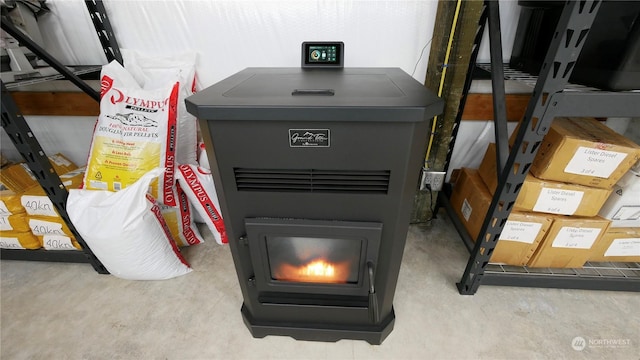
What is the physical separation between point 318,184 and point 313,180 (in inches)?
0.6

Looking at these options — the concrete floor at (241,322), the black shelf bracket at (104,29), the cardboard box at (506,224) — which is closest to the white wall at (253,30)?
the black shelf bracket at (104,29)

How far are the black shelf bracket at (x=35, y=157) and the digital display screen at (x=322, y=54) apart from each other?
916 mm

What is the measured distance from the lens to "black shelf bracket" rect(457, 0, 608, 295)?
610mm

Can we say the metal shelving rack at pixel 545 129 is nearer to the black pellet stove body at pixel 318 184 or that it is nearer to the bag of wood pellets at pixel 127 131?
the black pellet stove body at pixel 318 184

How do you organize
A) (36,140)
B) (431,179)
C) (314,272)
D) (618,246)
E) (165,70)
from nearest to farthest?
(314,272)
(36,140)
(618,246)
(165,70)
(431,179)

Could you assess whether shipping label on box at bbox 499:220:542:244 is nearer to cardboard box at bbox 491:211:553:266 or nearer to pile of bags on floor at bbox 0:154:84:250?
cardboard box at bbox 491:211:553:266

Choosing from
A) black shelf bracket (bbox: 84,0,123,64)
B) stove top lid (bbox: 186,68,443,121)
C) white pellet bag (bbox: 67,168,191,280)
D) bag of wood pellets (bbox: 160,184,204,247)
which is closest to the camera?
stove top lid (bbox: 186,68,443,121)

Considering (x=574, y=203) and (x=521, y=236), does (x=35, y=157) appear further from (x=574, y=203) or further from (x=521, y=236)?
(x=574, y=203)

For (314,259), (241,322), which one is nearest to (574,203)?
(314,259)

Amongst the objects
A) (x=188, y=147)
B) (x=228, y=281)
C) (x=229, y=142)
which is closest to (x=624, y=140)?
(x=229, y=142)

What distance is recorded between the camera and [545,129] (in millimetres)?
739

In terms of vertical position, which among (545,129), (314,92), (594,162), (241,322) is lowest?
(241,322)

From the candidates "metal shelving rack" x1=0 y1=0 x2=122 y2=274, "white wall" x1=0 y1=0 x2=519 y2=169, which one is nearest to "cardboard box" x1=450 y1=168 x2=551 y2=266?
"white wall" x1=0 y1=0 x2=519 y2=169

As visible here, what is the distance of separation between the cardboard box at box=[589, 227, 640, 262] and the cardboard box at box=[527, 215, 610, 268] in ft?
0.16
